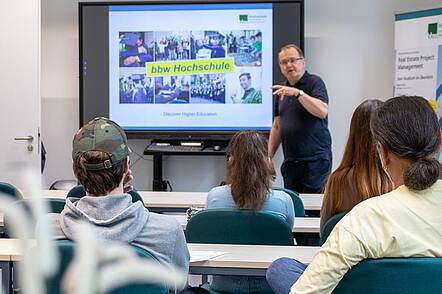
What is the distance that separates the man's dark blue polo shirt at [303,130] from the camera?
4.61 m

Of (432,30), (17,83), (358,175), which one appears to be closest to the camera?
(358,175)

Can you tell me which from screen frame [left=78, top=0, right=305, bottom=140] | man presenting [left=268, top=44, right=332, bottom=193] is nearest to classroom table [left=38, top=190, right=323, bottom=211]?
man presenting [left=268, top=44, right=332, bottom=193]

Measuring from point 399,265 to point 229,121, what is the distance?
435 cm

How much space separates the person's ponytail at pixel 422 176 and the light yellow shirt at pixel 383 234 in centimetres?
2

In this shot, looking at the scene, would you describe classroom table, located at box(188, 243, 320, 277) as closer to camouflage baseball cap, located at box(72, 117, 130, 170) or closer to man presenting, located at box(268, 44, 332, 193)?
camouflage baseball cap, located at box(72, 117, 130, 170)

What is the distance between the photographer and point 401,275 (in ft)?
4.55

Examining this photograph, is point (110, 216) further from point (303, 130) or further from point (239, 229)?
point (303, 130)

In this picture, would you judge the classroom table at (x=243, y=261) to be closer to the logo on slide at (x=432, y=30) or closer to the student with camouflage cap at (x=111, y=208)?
the student with camouflage cap at (x=111, y=208)

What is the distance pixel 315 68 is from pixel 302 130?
52.6 inches

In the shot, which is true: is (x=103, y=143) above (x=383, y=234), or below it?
above

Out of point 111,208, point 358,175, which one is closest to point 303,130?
point 358,175

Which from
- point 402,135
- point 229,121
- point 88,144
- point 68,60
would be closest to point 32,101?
point 68,60

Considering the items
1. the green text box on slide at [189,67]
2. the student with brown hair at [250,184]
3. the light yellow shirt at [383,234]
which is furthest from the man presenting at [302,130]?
the light yellow shirt at [383,234]

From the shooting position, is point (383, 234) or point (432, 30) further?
point (432, 30)
